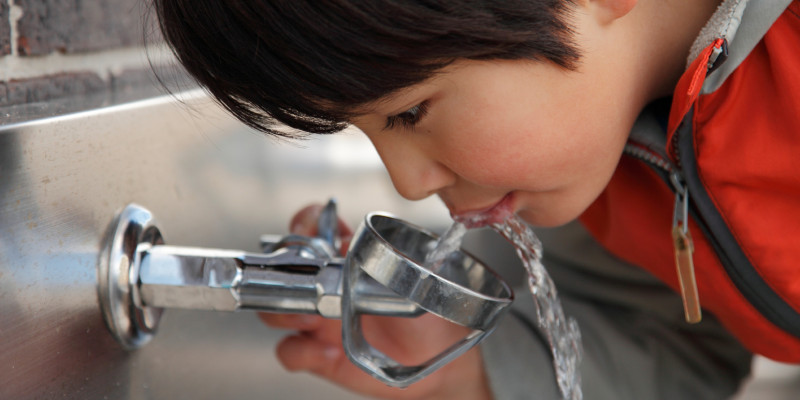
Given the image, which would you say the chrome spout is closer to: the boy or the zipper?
the boy

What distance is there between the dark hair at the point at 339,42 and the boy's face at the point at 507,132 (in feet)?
0.04

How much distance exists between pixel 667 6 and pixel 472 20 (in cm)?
20

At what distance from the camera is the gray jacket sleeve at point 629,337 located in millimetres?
670

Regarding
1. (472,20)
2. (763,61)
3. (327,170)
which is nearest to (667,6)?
(763,61)

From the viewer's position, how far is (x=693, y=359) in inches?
27.6

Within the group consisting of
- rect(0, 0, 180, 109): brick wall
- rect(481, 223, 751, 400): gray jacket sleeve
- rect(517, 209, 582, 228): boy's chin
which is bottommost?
rect(481, 223, 751, 400): gray jacket sleeve

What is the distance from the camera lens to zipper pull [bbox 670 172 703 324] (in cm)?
47

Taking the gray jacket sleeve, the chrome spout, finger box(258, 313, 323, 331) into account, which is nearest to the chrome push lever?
the chrome spout

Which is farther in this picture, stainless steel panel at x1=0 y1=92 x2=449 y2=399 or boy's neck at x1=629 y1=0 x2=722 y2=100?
boy's neck at x1=629 y1=0 x2=722 y2=100

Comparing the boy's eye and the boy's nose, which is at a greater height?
the boy's eye

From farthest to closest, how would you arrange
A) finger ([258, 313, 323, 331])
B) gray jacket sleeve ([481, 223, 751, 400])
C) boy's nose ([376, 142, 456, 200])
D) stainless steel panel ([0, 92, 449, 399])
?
gray jacket sleeve ([481, 223, 751, 400]) → finger ([258, 313, 323, 331]) → boy's nose ([376, 142, 456, 200]) → stainless steel panel ([0, 92, 449, 399])

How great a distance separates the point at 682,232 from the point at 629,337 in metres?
0.26

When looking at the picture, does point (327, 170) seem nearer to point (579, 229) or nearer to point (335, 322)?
point (335, 322)

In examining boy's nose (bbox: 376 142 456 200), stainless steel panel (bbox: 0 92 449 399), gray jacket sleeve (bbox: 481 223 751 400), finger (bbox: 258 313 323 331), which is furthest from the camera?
gray jacket sleeve (bbox: 481 223 751 400)
